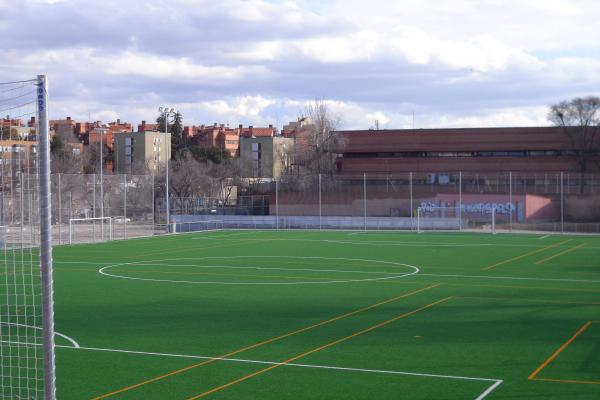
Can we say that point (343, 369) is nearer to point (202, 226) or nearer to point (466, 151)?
point (202, 226)

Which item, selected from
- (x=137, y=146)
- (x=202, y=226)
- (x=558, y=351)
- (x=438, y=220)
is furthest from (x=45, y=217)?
(x=137, y=146)

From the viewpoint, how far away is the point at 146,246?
45031 mm

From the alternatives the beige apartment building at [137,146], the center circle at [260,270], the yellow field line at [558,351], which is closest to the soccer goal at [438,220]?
the center circle at [260,270]

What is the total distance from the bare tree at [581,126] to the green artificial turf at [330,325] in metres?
52.7

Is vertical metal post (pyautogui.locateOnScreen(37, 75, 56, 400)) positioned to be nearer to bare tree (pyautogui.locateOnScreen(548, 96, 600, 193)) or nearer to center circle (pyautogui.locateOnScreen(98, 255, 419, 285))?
center circle (pyautogui.locateOnScreen(98, 255, 419, 285))

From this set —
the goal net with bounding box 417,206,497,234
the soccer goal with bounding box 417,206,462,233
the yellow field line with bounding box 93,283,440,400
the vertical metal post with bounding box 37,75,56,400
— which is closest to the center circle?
the yellow field line with bounding box 93,283,440,400

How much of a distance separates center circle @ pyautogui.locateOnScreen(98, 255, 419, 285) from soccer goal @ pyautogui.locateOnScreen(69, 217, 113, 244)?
12519mm

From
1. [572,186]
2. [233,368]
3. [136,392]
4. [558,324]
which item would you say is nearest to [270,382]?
[233,368]

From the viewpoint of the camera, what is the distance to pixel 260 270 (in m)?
32.0

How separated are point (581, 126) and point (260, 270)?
6781 centimetres

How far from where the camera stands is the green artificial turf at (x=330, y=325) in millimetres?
13453

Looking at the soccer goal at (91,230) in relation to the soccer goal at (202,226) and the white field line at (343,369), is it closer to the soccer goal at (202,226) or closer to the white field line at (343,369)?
the soccer goal at (202,226)

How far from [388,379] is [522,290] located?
13.1 m

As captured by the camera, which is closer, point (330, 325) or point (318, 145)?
point (330, 325)
